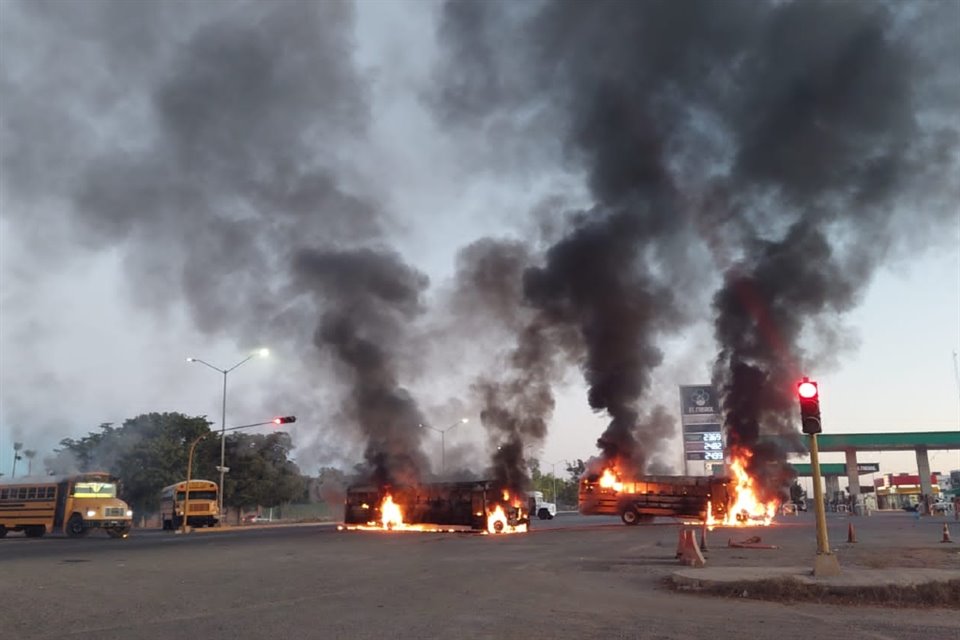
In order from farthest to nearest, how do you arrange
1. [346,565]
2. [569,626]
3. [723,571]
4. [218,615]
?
[346,565]
[723,571]
[218,615]
[569,626]

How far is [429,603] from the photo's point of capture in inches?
385

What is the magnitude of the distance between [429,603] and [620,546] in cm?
1194

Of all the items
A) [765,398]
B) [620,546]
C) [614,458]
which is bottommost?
[620,546]

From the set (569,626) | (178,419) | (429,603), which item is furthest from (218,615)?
(178,419)

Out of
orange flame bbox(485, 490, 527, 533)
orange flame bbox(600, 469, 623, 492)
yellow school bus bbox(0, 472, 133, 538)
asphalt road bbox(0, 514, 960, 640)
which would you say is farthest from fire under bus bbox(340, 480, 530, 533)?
asphalt road bbox(0, 514, 960, 640)

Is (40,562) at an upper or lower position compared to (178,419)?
lower

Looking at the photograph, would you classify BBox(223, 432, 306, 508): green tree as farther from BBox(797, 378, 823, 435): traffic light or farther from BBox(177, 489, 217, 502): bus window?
BBox(797, 378, 823, 435): traffic light

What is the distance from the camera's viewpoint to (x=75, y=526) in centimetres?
3359

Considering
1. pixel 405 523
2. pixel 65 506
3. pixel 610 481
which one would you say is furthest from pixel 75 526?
pixel 610 481

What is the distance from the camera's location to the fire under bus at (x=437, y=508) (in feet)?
101

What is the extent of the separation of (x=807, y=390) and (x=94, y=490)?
33.4 meters

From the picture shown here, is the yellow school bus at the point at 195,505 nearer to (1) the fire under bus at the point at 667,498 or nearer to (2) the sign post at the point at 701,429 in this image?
(1) the fire under bus at the point at 667,498

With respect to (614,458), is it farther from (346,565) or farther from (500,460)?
(346,565)

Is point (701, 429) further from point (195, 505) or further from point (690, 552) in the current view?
point (690, 552)
